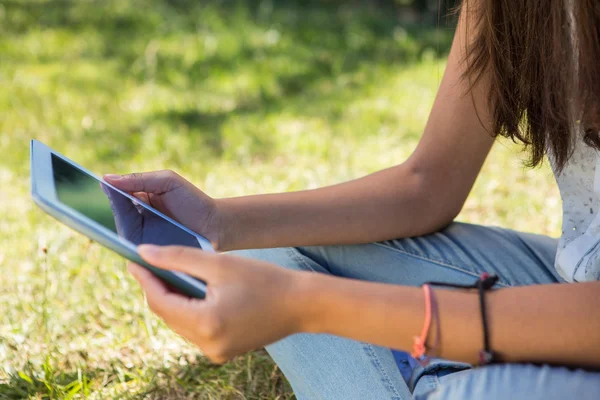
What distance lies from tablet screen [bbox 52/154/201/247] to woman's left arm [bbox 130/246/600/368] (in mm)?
101


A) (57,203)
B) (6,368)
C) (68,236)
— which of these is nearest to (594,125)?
(57,203)

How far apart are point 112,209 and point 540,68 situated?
0.67 metres

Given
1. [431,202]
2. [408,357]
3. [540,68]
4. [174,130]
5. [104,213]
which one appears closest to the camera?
[104,213]

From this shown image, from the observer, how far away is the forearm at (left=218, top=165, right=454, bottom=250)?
4.40 ft

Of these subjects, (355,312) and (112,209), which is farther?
(112,209)

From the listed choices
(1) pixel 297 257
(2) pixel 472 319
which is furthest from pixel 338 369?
(2) pixel 472 319

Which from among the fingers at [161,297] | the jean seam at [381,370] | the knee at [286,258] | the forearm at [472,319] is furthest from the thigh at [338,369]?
the fingers at [161,297]

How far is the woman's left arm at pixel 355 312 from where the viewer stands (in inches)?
37.8

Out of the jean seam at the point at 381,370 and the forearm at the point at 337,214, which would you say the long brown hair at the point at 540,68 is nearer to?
the forearm at the point at 337,214

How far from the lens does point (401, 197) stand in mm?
1441

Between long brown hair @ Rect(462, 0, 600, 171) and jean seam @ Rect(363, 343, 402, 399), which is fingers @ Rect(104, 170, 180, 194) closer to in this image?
jean seam @ Rect(363, 343, 402, 399)

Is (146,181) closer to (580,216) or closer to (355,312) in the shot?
(355,312)

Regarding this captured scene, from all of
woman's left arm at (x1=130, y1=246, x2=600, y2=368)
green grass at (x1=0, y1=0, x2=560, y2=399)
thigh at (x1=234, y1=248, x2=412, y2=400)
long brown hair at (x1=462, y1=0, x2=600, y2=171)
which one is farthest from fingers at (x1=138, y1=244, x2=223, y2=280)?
green grass at (x1=0, y1=0, x2=560, y2=399)

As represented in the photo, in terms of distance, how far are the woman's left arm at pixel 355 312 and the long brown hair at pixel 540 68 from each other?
28 centimetres
